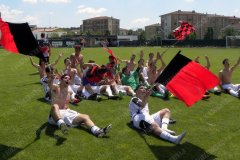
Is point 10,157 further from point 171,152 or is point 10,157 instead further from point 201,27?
point 201,27

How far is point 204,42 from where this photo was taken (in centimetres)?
8400

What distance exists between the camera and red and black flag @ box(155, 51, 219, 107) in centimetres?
926

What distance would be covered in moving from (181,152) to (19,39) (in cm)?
505

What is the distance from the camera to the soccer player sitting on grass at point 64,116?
9625 mm

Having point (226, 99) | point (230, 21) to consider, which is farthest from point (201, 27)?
point (226, 99)

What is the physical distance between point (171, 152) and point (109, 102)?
5.13 meters

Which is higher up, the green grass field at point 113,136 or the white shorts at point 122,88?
the white shorts at point 122,88

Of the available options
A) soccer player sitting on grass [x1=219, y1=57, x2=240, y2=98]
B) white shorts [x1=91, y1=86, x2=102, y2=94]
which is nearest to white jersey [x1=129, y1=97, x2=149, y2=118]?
white shorts [x1=91, y1=86, x2=102, y2=94]

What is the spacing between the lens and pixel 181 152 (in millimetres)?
9031

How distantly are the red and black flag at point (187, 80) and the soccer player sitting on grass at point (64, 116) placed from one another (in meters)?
1.99

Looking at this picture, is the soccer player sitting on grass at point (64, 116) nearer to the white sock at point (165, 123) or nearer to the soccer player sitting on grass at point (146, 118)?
the soccer player sitting on grass at point (146, 118)

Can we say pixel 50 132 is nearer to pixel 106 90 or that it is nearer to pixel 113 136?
pixel 113 136

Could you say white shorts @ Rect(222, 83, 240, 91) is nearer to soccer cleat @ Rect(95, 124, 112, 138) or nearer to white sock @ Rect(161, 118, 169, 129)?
white sock @ Rect(161, 118, 169, 129)

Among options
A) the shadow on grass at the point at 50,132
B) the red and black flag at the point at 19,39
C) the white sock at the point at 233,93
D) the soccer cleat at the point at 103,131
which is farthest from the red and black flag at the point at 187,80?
the white sock at the point at 233,93
